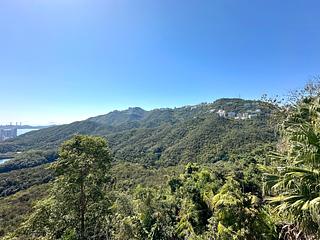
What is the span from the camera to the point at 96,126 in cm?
16325

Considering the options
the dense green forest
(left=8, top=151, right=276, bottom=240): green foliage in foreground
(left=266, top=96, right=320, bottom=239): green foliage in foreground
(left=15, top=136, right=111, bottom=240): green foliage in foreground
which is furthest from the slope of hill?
(left=266, top=96, right=320, bottom=239): green foliage in foreground

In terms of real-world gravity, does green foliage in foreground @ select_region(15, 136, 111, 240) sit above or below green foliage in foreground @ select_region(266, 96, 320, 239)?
below

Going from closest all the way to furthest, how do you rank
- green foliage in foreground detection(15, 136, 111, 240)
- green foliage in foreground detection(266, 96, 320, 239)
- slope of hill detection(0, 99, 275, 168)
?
green foliage in foreground detection(266, 96, 320, 239), green foliage in foreground detection(15, 136, 111, 240), slope of hill detection(0, 99, 275, 168)

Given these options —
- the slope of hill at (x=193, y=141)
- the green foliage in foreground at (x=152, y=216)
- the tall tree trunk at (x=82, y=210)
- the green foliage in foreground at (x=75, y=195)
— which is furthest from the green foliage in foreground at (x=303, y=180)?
the slope of hill at (x=193, y=141)

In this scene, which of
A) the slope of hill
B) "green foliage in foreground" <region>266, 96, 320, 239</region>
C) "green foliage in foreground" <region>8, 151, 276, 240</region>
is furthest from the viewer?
the slope of hill

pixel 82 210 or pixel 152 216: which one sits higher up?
pixel 82 210

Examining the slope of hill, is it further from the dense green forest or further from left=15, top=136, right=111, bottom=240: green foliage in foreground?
left=15, top=136, right=111, bottom=240: green foliage in foreground

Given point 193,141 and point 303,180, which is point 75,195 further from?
point 193,141

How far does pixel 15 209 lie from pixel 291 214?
3189cm

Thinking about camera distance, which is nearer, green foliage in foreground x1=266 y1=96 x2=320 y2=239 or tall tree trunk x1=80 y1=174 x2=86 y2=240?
green foliage in foreground x1=266 y1=96 x2=320 y2=239

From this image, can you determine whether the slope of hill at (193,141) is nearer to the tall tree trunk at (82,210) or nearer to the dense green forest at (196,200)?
the dense green forest at (196,200)

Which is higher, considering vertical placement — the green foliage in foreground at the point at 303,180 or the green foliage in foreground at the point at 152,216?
the green foliage in foreground at the point at 303,180

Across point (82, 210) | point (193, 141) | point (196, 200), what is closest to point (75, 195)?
point (82, 210)

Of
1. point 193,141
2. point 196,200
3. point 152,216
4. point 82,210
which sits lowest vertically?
point 152,216
